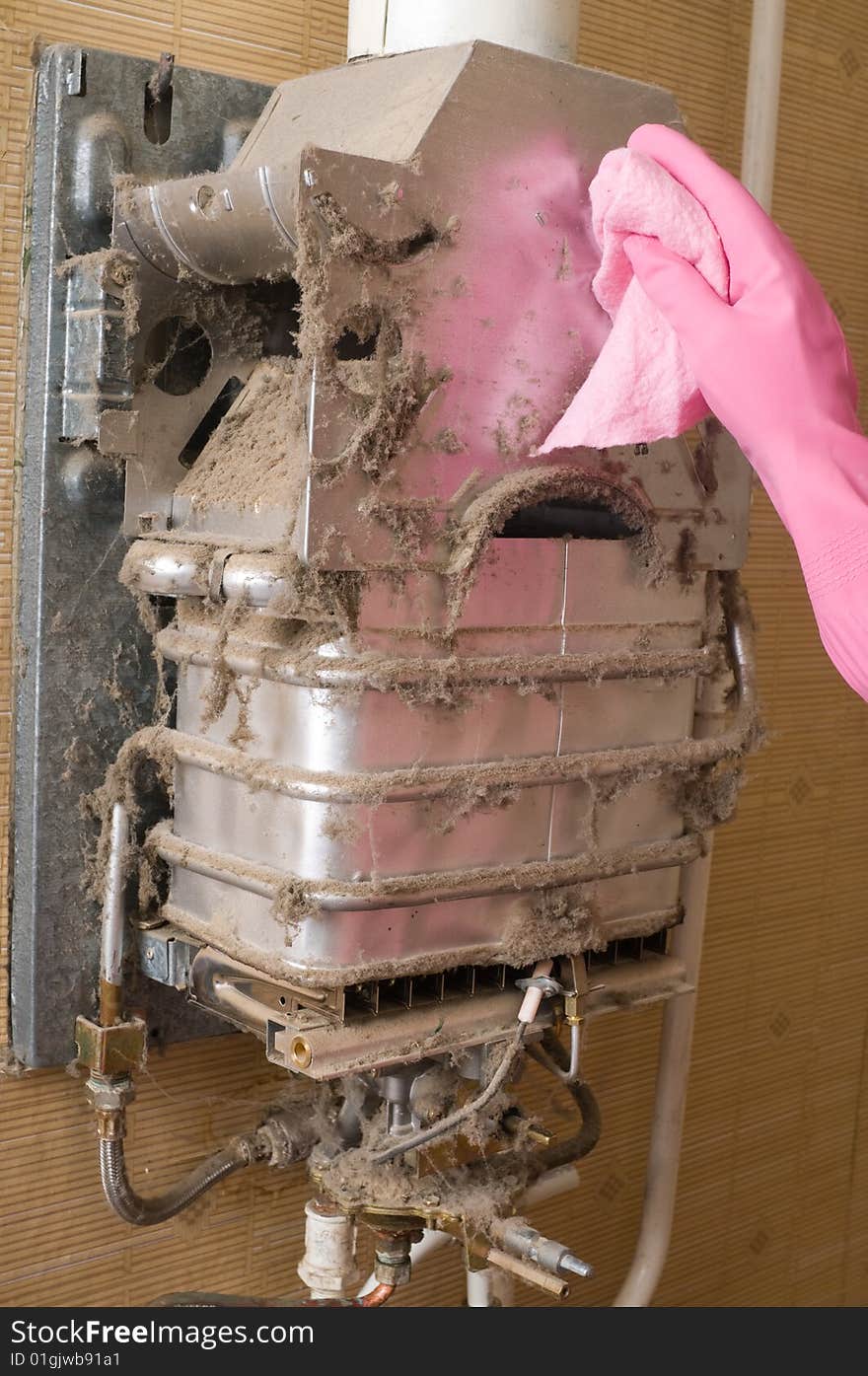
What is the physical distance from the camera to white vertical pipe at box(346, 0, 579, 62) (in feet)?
3.22

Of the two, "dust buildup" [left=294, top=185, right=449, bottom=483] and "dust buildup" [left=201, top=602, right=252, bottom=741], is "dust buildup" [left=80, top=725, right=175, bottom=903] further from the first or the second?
"dust buildup" [left=294, top=185, right=449, bottom=483]

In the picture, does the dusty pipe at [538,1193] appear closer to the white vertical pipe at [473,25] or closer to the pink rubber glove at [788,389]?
the pink rubber glove at [788,389]

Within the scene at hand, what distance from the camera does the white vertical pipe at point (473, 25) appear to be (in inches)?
38.6

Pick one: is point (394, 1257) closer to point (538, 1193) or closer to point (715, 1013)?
point (538, 1193)

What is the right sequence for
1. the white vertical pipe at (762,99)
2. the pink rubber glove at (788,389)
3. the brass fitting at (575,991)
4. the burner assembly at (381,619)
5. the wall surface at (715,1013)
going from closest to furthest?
the pink rubber glove at (788,389), the burner assembly at (381,619), the brass fitting at (575,991), the wall surface at (715,1013), the white vertical pipe at (762,99)

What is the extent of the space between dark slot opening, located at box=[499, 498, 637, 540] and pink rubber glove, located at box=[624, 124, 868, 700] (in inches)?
6.3

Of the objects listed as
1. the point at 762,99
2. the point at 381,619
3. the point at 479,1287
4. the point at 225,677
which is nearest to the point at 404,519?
the point at 381,619

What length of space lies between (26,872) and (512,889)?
39 centimetres

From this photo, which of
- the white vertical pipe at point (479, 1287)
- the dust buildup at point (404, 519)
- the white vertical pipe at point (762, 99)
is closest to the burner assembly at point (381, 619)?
the dust buildup at point (404, 519)

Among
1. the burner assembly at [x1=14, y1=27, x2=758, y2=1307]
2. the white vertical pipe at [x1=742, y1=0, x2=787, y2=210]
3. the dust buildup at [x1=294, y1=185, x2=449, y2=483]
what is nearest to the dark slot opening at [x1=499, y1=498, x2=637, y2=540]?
the burner assembly at [x1=14, y1=27, x2=758, y2=1307]

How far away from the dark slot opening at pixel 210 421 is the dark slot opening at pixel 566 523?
27 cm

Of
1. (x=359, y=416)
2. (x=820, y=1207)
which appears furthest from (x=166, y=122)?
(x=820, y=1207)

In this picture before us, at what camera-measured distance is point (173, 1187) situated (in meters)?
1.17

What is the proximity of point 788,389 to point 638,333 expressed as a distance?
0.13 m
